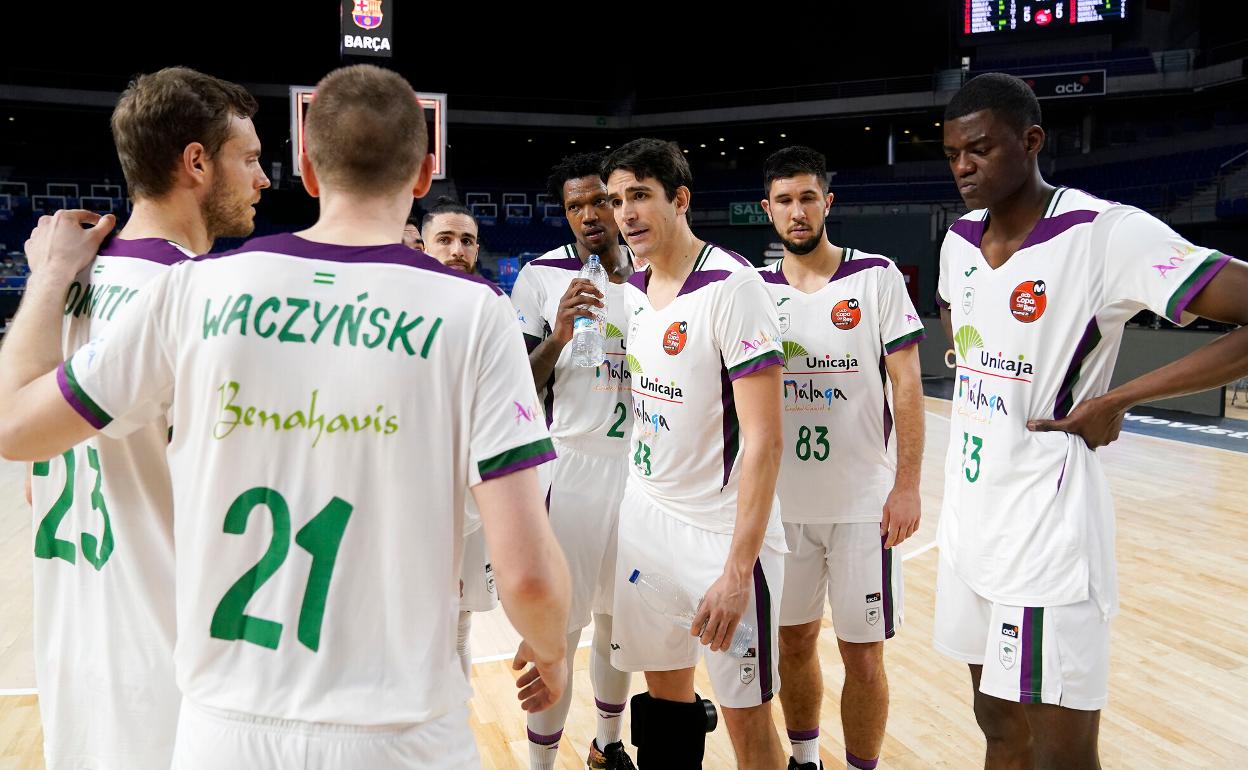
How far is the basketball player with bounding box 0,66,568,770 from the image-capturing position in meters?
1.40

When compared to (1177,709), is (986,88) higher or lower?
higher

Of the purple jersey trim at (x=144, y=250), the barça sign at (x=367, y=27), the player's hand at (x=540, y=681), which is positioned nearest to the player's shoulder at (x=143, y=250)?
the purple jersey trim at (x=144, y=250)

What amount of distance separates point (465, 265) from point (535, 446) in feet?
8.58

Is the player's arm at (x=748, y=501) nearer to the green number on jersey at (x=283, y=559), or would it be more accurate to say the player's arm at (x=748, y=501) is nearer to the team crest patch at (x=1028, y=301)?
the team crest patch at (x=1028, y=301)

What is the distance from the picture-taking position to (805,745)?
3332 millimetres

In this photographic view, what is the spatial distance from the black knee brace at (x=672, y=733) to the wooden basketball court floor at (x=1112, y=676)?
0.83 meters

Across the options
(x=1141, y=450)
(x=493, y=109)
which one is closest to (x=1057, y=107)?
(x=493, y=109)

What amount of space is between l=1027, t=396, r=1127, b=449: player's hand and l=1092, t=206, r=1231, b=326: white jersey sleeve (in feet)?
0.83

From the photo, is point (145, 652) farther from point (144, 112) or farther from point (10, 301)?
point (10, 301)

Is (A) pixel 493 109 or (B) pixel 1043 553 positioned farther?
(A) pixel 493 109

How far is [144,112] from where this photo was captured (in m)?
1.90

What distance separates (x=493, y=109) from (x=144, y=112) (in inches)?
946

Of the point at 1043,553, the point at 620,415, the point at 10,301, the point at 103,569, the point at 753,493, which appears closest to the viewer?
the point at 103,569

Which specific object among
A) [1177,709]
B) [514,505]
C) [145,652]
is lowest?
[1177,709]
